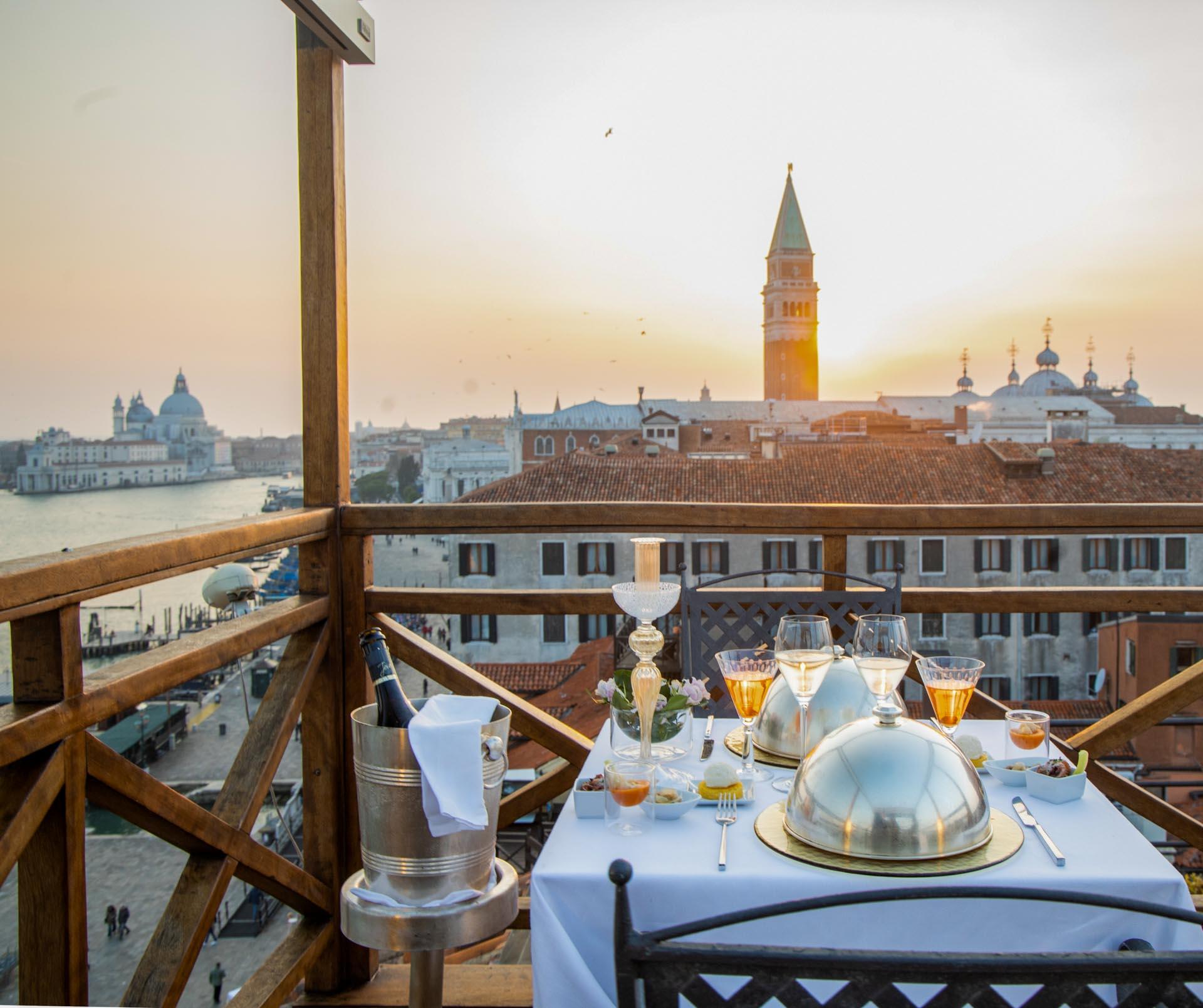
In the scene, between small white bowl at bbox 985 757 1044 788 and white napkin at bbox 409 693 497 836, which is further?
small white bowl at bbox 985 757 1044 788

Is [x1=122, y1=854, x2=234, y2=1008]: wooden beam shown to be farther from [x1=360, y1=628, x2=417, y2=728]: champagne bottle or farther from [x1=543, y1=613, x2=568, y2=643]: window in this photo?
[x1=543, y1=613, x2=568, y2=643]: window

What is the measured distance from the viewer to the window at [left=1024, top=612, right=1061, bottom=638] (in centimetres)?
1912

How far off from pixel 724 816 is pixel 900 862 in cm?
23

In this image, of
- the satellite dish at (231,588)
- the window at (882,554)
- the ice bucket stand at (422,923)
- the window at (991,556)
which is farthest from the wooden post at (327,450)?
the window at (991,556)

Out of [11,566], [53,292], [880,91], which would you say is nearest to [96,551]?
[11,566]

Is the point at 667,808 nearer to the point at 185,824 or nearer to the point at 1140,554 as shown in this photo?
the point at 185,824

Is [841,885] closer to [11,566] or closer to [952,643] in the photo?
[11,566]

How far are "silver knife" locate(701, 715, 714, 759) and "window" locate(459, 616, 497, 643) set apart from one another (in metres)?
17.6

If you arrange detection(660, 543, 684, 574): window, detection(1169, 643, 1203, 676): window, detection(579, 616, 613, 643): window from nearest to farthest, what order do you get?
detection(1169, 643, 1203, 676): window
detection(579, 616, 613, 643): window
detection(660, 543, 684, 574): window

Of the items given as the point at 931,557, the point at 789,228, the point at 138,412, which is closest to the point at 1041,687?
the point at 931,557

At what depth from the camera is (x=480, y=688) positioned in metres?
2.14

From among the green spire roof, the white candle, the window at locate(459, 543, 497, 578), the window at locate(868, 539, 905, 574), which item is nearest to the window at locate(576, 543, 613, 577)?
the window at locate(459, 543, 497, 578)

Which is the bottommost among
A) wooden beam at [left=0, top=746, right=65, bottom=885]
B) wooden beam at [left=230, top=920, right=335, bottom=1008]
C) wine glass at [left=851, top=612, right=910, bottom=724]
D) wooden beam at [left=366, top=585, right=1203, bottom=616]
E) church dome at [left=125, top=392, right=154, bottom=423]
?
wooden beam at [left=230, top=920, right=335, bottom=1008]

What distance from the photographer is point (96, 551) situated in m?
1.33
